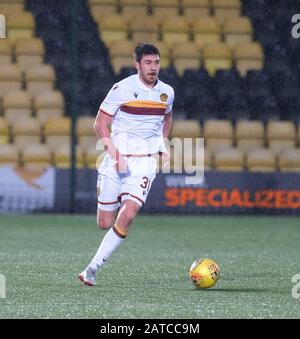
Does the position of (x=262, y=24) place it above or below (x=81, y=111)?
above

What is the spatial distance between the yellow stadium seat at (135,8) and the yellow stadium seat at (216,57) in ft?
4.26

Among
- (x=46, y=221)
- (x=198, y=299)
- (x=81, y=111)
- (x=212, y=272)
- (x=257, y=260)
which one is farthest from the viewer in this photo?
(x=81, y=111)

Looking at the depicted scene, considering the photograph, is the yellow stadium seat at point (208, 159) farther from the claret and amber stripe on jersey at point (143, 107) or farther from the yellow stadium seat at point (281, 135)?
the claret and amber stripe on jersey at point (143, 107)

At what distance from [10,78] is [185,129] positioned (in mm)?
3083

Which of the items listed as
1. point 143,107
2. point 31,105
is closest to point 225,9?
point 31,105

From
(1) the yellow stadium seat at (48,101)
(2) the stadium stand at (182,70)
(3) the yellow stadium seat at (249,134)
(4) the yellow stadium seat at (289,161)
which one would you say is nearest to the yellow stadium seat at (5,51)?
(2) the stadium stand at (182,70)

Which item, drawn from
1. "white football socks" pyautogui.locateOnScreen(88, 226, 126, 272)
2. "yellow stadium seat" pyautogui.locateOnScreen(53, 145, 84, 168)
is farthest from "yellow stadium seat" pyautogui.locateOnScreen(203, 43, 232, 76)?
"white football socks" pyautogui.locateOnScreen(88, 226, 126, 272)

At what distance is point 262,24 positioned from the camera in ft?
67.4

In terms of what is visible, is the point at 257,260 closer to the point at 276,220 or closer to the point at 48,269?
the point at 48,269

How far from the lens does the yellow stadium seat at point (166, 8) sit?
66.9ft
